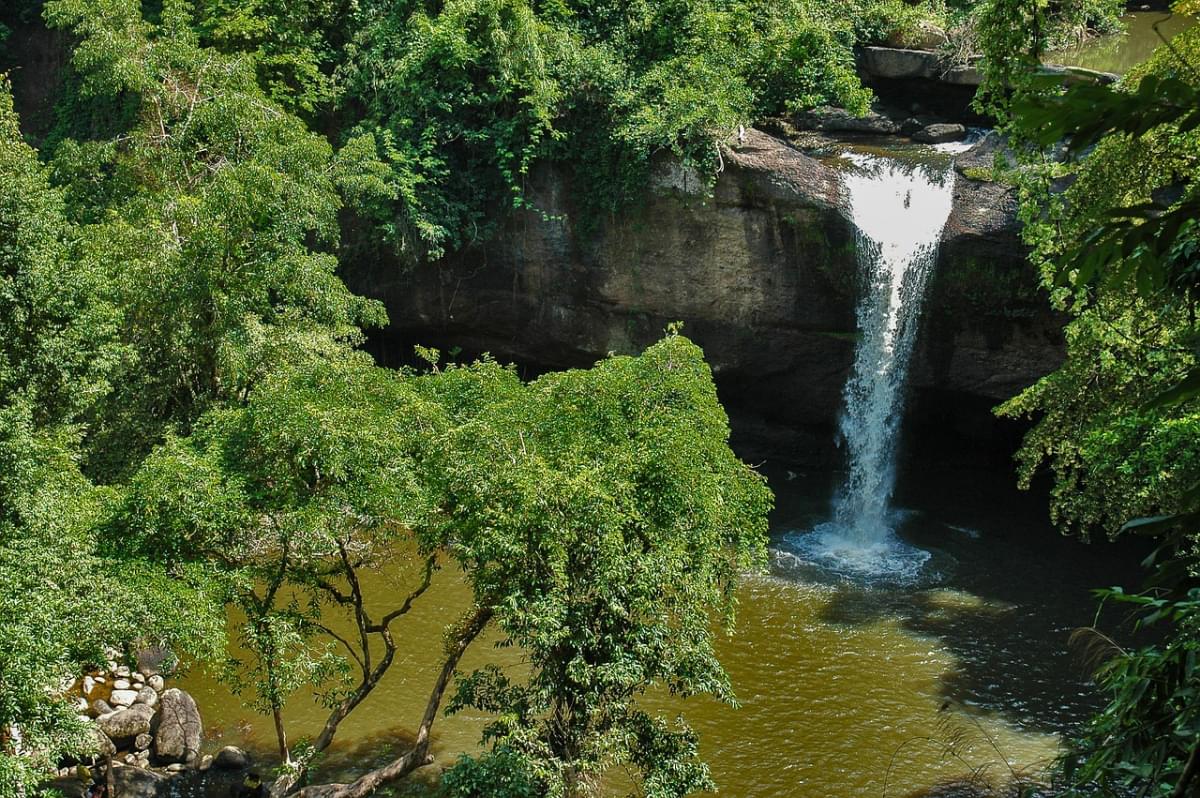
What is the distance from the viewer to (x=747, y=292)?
59.1 ft

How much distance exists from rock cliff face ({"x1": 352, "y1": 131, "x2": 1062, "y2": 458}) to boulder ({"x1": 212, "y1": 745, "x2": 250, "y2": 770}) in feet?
33.9

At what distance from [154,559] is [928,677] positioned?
30.4 ft

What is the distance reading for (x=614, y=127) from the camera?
1816 cm

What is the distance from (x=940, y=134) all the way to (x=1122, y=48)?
5.91m

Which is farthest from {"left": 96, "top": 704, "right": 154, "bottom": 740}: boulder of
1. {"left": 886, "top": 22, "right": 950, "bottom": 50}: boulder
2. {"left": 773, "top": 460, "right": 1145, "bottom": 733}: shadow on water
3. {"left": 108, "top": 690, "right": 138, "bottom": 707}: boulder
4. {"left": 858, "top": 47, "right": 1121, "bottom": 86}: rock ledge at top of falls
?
{"left": 886, "top": 22, "right": 950, "bottom": 50}: boulder

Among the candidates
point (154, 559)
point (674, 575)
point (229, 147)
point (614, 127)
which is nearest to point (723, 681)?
point (674, 575)

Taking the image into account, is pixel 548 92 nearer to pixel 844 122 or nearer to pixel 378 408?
pixel 844 122

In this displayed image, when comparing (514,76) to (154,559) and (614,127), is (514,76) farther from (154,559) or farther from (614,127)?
(154,559)

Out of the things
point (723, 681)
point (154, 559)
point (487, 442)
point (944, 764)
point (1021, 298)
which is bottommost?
point (944, 764)

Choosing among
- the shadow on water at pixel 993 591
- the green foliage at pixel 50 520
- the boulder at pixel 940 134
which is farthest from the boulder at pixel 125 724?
the boulder at pixel 940 134

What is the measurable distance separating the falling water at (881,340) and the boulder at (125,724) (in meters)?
10.1

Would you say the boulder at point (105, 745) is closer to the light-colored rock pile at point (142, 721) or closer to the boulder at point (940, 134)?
the light-colored rock pile at point (142, 721)

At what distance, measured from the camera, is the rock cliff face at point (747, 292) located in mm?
16688

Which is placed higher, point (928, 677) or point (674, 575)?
point (674, 575)
